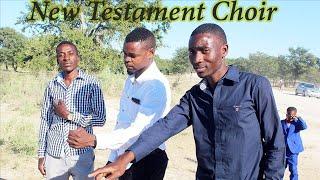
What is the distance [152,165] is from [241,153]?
92 cm

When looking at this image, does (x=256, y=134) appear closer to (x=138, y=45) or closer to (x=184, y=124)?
(x=184, y=124)

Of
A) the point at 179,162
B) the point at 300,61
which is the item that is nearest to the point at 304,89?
the point at 300,61

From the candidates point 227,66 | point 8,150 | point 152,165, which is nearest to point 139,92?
point 152,165

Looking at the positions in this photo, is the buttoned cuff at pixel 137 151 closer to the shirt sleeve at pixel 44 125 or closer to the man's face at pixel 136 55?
the man's face at pixel 136 55

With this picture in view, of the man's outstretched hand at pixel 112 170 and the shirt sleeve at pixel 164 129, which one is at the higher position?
the shirt sleeve at pixel 164 129

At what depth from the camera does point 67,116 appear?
341 cm

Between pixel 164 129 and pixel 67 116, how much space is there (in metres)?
1.34

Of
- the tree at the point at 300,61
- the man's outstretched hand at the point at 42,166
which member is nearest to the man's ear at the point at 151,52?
the man's outstretched hand at the point at 42,166

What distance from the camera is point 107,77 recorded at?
18672mm

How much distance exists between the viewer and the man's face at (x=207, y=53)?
2.19 m

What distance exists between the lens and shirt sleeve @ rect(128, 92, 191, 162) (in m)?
2.24

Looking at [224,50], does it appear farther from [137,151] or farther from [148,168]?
[148,168]

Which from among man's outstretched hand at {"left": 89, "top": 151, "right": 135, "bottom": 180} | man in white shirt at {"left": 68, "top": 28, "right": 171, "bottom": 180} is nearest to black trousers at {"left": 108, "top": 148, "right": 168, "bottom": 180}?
man in white shirt at {"left": 68, "top": 28, "right": 171, "bottom": 180}

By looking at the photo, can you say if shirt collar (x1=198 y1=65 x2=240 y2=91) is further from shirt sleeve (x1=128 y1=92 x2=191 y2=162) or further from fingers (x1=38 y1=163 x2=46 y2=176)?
fingers (x1=38 y1=163 x2=46 y2=176)
